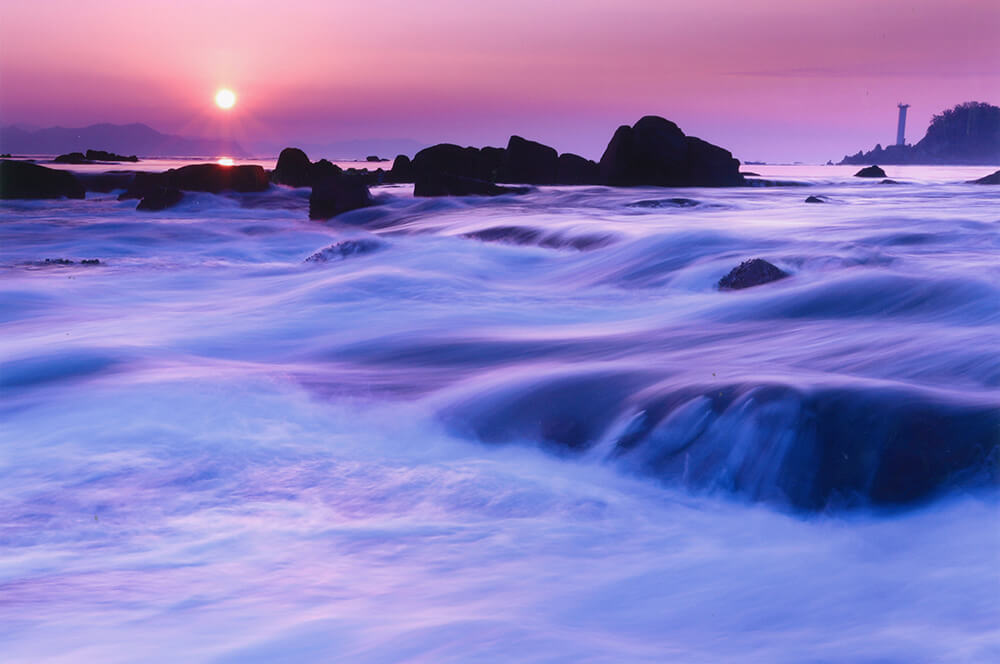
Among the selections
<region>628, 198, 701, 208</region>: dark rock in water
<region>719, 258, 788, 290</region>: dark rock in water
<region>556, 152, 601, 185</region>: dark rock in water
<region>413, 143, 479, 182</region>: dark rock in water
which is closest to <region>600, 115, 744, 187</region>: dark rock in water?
<region>556, 152, 601, 185</region>: dark rock in water

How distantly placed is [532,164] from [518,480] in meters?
34.7

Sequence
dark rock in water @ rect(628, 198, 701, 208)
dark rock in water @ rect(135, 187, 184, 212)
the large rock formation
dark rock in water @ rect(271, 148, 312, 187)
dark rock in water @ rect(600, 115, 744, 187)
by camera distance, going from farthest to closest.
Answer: dark rock in water @ rect(271, 148, 312, 187), dark rock in water @ rect(600, 115, 744, 187), the large rock formation, dark rock in water @ rect(135, 187, 184, 212), dark rock in water @ rect(628, 198, 701, 208)

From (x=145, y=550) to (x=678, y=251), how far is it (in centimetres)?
846

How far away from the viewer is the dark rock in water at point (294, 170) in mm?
34344

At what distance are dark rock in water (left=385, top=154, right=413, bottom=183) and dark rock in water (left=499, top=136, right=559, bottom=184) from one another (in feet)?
16.3

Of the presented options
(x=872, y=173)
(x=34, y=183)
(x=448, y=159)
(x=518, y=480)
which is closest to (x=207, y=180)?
(x=34, y=183)

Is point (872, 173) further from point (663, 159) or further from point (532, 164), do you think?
point (532, 164)

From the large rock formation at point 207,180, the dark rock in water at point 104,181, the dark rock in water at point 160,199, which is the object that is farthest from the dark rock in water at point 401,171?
the dark rock in water at point 160,199

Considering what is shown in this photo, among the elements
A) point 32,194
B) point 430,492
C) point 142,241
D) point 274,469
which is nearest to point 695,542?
point 430,492

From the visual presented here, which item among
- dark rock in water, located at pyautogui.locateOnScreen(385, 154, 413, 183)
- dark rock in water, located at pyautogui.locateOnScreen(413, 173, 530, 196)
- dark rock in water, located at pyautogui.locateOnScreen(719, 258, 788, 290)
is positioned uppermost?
dark rock in water, located at pyautogui.locateOnScreen(385, 154, 413, 183)

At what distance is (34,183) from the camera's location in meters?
26.6

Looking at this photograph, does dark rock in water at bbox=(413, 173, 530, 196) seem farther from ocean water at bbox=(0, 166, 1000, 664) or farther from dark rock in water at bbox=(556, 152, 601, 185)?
ocean water at bbox=(0, 166, 1000, 664)

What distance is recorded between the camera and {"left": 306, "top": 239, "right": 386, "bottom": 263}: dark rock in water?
12.5m

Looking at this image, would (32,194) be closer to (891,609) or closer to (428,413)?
(428,413)
